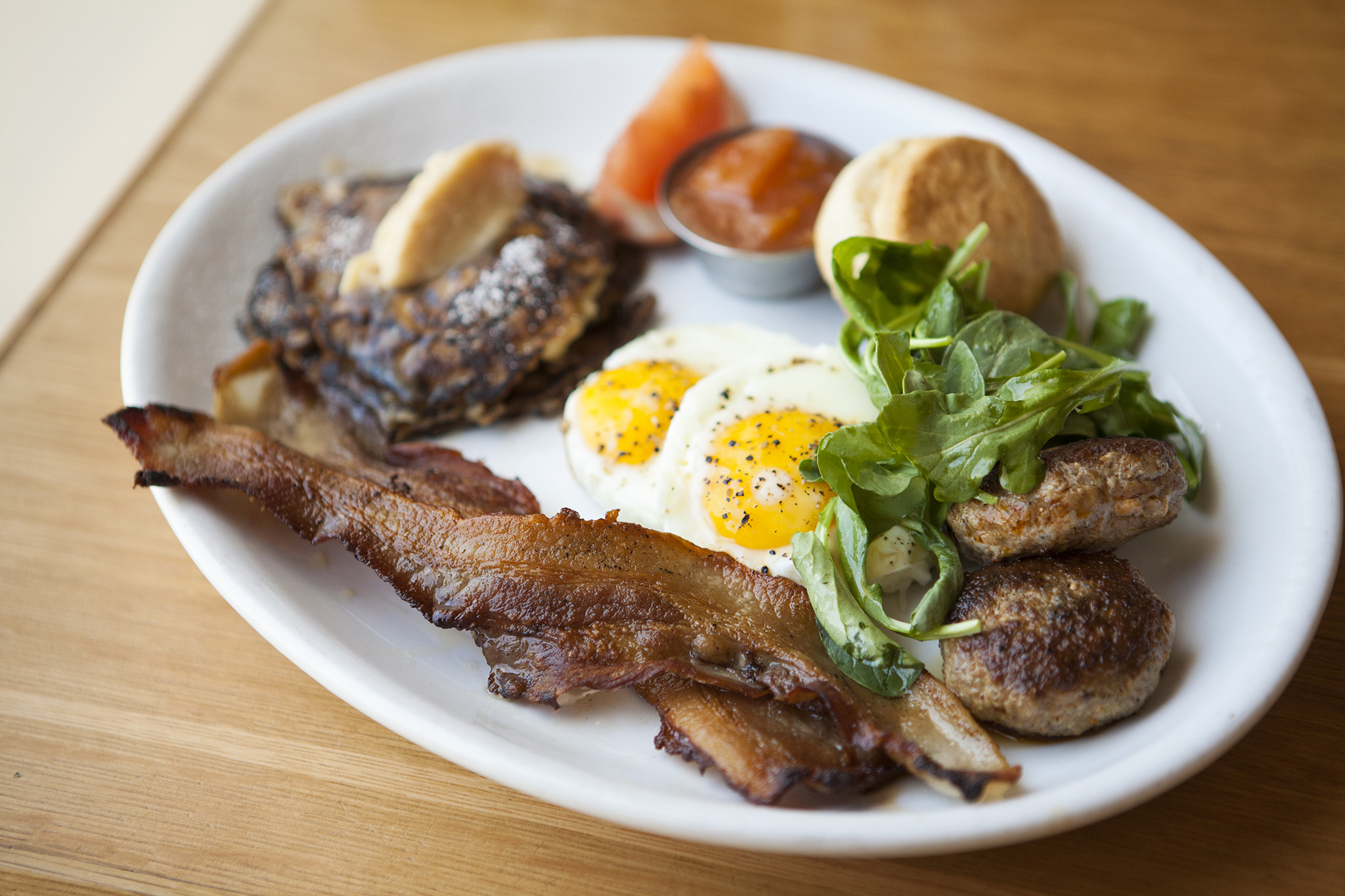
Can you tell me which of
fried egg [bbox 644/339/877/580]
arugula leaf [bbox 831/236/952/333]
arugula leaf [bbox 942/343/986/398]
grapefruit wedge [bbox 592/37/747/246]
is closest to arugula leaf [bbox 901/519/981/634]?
fried egg [bbox 644/339/877/580]

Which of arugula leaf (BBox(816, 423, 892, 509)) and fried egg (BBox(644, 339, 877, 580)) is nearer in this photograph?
arugula leaf (BBox(816, 423, 892, 509))

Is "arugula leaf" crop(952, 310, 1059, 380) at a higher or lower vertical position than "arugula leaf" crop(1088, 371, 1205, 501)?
higher

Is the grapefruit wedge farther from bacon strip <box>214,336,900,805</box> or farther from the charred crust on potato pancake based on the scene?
bacon strip <box>214,336,900,805</box>

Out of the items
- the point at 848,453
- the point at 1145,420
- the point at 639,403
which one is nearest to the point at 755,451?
the point at 848,453

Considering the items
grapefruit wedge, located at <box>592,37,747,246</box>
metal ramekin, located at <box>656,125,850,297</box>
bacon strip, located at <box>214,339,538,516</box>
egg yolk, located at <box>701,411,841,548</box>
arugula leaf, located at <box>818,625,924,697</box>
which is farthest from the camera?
grapefruit wedge, located at <box>592,37,747,246</box>

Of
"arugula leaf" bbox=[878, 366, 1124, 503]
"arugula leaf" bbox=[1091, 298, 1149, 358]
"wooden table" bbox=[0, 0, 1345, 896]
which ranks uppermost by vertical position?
"arugula leaf" bbox=[878, 366, 1124, 503]

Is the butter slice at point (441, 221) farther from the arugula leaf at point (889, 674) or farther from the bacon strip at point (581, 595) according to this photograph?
the arugula leaf at point (889, 674)
